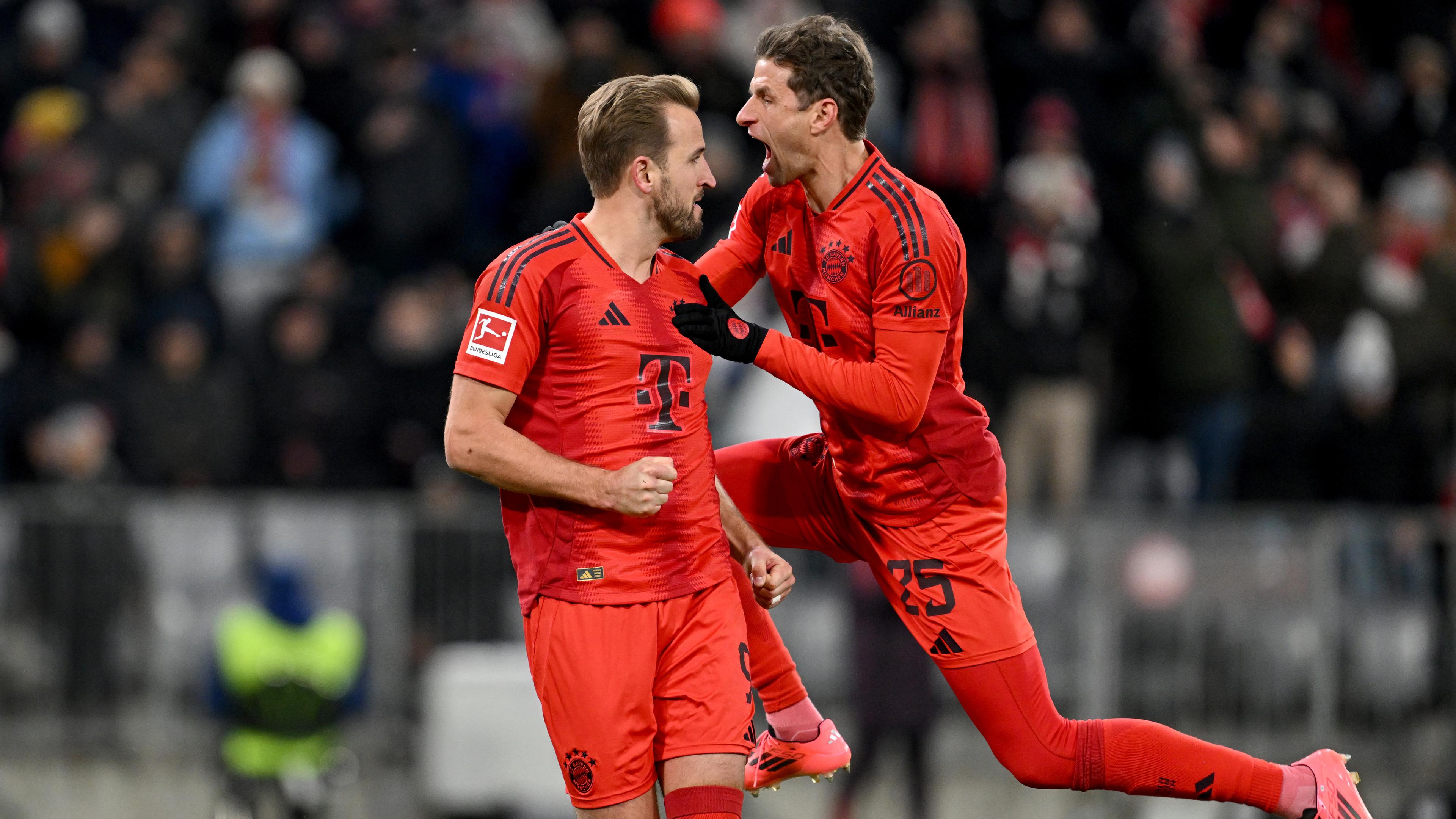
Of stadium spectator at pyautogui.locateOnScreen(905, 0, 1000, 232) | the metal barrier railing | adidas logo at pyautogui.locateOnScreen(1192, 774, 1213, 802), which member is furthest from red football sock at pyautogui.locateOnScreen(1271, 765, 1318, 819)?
stadium spectator at pyautogui.locateOnScreen(905, 0, 1000, 232)

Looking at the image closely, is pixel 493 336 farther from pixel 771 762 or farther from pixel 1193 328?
pixel 1193 328

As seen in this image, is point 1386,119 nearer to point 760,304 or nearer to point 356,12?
point 760,304

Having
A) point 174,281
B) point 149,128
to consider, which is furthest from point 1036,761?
point 149,128

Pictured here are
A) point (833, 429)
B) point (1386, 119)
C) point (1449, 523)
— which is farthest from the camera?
point (1386, 119)

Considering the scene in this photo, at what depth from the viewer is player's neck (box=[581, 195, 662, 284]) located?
5.89m

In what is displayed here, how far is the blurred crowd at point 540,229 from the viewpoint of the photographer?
40.4 feet

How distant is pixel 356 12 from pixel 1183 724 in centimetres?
794

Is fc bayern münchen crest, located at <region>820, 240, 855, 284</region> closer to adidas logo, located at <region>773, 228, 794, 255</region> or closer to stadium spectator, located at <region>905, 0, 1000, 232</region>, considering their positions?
adidas logo, located at <region>773, 228, 794, 255</region>

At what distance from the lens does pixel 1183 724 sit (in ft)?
39.1

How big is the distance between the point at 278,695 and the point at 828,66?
6.48 m

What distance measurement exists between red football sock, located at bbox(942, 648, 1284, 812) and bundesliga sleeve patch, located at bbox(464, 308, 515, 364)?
1940mm

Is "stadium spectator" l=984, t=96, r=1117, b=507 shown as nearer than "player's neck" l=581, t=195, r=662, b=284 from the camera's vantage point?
No

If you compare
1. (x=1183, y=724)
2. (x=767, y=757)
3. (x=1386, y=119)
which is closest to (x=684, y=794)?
(x=767, y=757)

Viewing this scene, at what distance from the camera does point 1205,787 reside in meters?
6.39
